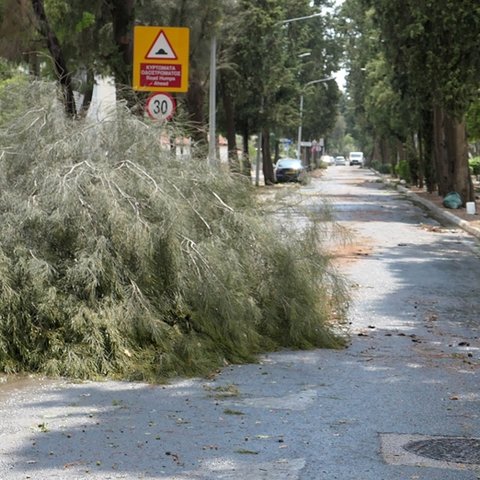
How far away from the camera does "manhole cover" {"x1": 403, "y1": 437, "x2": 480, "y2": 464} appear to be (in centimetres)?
597

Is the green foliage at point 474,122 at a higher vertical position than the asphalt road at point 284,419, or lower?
higher

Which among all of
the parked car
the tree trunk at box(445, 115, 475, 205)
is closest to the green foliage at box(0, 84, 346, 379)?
the tree trunk at box(445, 115, 475, 205)

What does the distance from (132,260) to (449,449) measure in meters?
3.57

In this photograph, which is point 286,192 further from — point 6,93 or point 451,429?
point 451,429

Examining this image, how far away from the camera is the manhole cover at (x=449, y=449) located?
235 inches

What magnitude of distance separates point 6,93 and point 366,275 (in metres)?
7.68

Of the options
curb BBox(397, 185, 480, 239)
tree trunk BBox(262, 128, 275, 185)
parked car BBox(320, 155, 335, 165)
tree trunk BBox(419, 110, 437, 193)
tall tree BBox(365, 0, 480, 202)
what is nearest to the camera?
tall tree BBox(365, 0, 480, 202)

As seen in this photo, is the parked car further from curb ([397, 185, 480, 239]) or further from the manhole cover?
the manhole cover

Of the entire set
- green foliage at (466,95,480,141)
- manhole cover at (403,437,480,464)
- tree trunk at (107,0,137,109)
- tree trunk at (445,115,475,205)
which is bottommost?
manhole cover at (403,437,480,464)

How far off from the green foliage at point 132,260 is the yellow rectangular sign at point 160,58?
5.88 m

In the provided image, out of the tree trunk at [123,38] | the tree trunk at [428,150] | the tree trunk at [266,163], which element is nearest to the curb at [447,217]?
the tree trunk at [428,150]

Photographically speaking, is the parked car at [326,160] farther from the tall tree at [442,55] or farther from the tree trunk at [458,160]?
the tall tree at [442,55]

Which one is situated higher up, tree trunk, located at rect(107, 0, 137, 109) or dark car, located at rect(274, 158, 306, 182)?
tree trunk, located at rect(107, 0, 137, 109)

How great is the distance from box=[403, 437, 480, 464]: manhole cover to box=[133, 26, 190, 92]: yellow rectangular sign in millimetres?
10273
